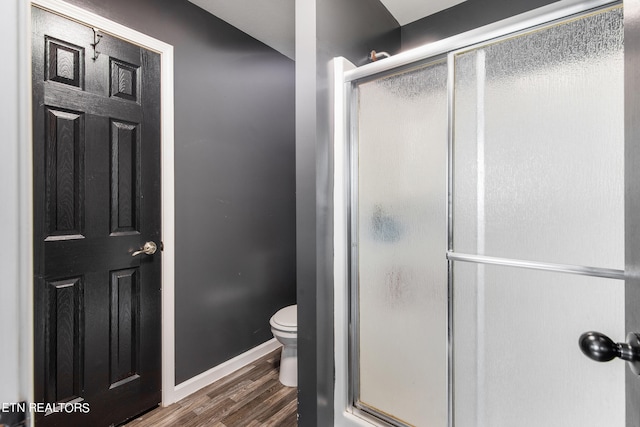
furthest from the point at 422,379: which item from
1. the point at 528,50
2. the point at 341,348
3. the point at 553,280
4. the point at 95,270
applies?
the point at 95,270

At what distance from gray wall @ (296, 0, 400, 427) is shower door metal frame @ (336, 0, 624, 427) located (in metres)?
0.11

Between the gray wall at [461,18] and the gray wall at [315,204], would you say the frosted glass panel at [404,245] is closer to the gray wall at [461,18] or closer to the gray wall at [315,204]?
the gray wall at [315,204]

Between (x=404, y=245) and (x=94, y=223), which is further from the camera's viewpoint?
(x=94, y=223)

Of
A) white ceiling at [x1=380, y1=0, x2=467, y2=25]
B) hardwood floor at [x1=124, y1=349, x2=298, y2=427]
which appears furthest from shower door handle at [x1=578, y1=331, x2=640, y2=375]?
white ceiling at [x1=380, y1=0, x2=467, y2=25]

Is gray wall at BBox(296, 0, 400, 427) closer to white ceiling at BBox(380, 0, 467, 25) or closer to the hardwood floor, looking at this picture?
the hardwood floor

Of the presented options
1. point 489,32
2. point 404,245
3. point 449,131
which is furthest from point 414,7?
point 404,245

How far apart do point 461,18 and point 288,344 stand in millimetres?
2425

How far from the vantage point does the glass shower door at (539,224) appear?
96cm

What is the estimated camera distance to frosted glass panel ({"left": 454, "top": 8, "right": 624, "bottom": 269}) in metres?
0.95

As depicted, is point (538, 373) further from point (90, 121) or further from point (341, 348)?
point (90, 121)

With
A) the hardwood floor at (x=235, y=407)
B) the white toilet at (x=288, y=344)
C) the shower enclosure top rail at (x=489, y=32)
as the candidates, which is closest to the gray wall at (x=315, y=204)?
the shower enclosure top rail at (x=489, y=32)

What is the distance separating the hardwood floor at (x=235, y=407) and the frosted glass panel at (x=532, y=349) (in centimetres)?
106

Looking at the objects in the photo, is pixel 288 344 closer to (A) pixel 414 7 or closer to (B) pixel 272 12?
(B) pixel 272 12

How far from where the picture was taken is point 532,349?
1096mm
